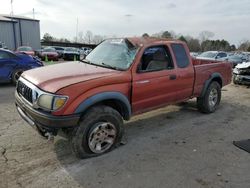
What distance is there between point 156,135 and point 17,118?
3.18m

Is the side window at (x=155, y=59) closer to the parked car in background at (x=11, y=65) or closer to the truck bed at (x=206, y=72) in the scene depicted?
the truck bed at (x=206, y=72)

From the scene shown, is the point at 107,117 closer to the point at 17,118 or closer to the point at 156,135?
the point at 156,135

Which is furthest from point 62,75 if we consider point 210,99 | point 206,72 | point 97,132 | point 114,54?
point 210,99

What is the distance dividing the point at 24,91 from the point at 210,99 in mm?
4603

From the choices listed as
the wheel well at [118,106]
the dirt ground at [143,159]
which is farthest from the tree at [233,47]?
the wheel well at [118,106]

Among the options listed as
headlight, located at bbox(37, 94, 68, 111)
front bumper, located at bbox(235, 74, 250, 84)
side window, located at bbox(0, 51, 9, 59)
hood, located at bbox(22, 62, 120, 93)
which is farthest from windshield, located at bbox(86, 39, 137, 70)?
front bumper, located at bbox(235, 74, 250, 84)

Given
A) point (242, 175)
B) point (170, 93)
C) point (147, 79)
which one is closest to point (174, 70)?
point (170, 93)

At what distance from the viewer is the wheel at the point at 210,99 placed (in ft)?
21.1

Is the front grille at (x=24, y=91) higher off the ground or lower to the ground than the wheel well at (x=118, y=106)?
higher

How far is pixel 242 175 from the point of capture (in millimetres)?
3660

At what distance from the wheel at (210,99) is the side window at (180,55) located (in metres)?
1.29

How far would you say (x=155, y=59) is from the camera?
5039 millimetres

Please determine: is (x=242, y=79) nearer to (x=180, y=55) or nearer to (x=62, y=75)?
(x=180, y=55)

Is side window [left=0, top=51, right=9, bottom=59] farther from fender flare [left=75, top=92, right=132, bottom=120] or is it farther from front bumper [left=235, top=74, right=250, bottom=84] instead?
front bumper [left=235, top=74, right=250, bottom=84]
